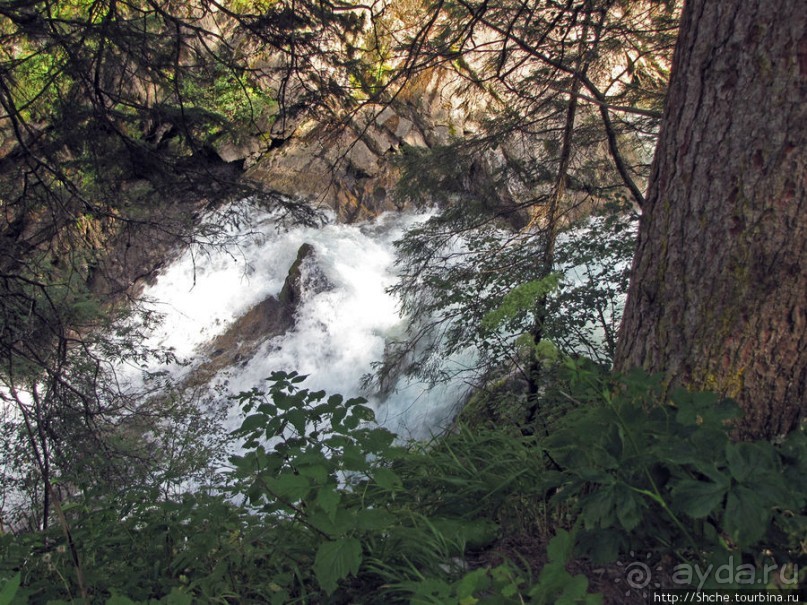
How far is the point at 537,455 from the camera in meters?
2.37

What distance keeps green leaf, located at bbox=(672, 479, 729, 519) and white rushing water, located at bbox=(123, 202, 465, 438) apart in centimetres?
708

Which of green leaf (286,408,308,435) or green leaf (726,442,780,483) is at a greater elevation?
green leaf (286,408,308,435)

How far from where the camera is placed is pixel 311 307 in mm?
11078

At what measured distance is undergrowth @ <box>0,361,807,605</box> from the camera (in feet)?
4.42

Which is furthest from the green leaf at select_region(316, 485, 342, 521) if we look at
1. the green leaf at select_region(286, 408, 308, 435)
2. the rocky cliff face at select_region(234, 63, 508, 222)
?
the rocky cliff face at select_region(234, 63, 508, 222)

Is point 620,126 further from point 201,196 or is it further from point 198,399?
point 198,399

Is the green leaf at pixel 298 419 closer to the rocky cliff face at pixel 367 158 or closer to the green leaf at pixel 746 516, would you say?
the green leaf at pixel 746 516

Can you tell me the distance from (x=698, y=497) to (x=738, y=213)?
2.81ft

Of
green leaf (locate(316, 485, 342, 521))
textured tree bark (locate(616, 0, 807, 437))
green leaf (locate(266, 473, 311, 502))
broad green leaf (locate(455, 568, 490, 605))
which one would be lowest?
broad green leaf (locate(455, 568, 490, 605))

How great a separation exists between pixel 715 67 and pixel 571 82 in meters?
3.37

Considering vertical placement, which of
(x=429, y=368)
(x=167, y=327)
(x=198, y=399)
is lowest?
(x=429, y=368)

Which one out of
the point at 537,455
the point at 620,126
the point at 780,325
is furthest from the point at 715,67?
the point at 620,126

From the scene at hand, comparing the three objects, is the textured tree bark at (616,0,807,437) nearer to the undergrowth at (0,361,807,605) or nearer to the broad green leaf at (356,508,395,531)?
the undergrowth at (0,361,807,605)

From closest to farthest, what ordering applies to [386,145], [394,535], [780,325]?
[780,325] → [394,535] → [386,145]
